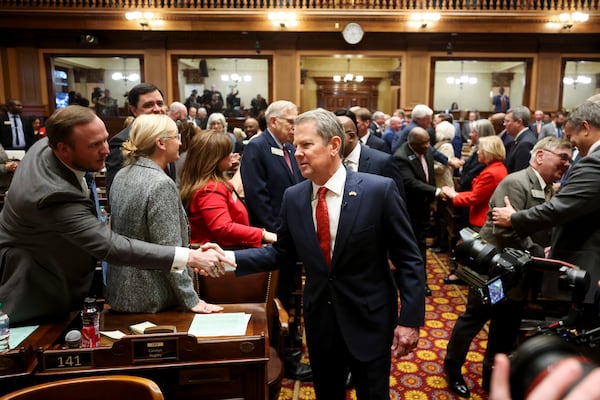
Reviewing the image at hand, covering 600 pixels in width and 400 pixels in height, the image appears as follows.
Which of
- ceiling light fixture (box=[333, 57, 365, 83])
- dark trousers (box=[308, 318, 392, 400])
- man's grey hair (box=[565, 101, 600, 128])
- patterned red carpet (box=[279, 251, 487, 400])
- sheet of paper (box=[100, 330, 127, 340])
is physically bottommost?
patterned red carpet (box=[279, 251, 487, 400])

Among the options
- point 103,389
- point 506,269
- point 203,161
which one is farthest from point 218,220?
point 506,269

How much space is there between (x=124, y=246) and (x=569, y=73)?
777 inches

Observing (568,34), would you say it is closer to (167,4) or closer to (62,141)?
(167,4)

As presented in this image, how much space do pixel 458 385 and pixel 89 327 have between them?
223cm

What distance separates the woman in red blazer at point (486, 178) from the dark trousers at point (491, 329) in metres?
1.33

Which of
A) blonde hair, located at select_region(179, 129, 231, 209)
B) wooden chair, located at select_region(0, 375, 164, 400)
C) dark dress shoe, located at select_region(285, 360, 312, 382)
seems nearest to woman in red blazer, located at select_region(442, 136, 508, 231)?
dark dress shoe, located at select_region(285, 360, 312, 382)

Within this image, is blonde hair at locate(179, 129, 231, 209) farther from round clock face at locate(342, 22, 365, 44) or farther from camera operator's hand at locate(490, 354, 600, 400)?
round clock face at locate(342, 22, 365, 44)

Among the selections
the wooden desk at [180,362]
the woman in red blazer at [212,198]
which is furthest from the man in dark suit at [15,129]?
the wooden desk at [180,362]

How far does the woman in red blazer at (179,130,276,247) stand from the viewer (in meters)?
2.82

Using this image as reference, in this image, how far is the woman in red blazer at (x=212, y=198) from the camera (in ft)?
9.25

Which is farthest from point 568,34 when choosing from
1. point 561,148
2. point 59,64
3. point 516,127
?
point 59,64

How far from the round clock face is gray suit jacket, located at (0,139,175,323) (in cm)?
977

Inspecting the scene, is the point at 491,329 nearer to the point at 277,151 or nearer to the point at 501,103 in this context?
the point at 277,151

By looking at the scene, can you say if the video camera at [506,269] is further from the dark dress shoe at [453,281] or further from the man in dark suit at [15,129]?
the man in dark suit at [15,129]
